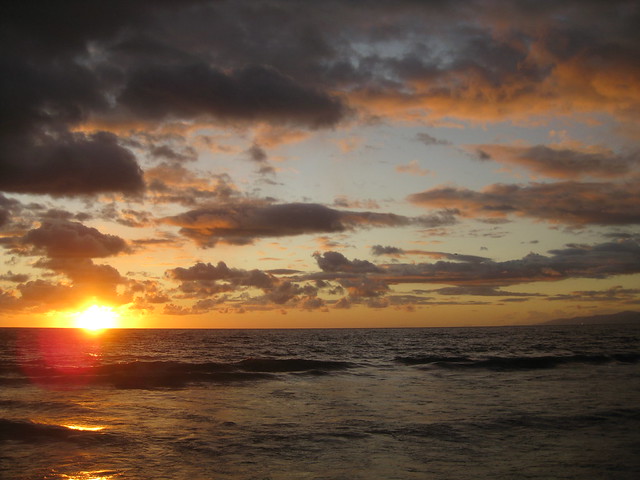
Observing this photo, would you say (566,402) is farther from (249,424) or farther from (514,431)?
(249,424)

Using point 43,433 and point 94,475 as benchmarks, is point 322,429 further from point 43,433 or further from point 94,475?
point 43,433

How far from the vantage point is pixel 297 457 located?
13445mm

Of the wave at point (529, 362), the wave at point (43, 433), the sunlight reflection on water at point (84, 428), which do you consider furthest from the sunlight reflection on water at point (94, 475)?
the wave at point (529, 362)

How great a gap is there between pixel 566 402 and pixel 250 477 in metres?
16.9

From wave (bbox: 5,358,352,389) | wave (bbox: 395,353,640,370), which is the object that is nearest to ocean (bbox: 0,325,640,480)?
wave (bbox: 5,358,352,389)

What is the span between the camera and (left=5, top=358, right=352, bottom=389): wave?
32188 mm

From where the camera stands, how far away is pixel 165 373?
37.8 metres

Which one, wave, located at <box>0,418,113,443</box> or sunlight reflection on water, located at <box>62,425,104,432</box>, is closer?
wave, located at <box>0,418,113,443</box>

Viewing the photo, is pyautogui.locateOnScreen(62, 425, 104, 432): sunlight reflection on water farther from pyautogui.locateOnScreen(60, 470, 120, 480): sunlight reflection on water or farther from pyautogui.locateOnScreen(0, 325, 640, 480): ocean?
pyautogui.locateOnScreen(60, 470, 120, 480): sunlight reflection on water

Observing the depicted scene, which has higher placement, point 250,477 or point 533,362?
point 250,477

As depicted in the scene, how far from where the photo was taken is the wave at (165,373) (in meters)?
32.2

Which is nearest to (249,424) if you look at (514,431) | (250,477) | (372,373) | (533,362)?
(250,477)

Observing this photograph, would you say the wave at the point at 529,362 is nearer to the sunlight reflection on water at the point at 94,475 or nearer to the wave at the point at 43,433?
the wave at the point at 43,433

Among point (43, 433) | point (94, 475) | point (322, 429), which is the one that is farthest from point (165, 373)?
point (94, 475)
